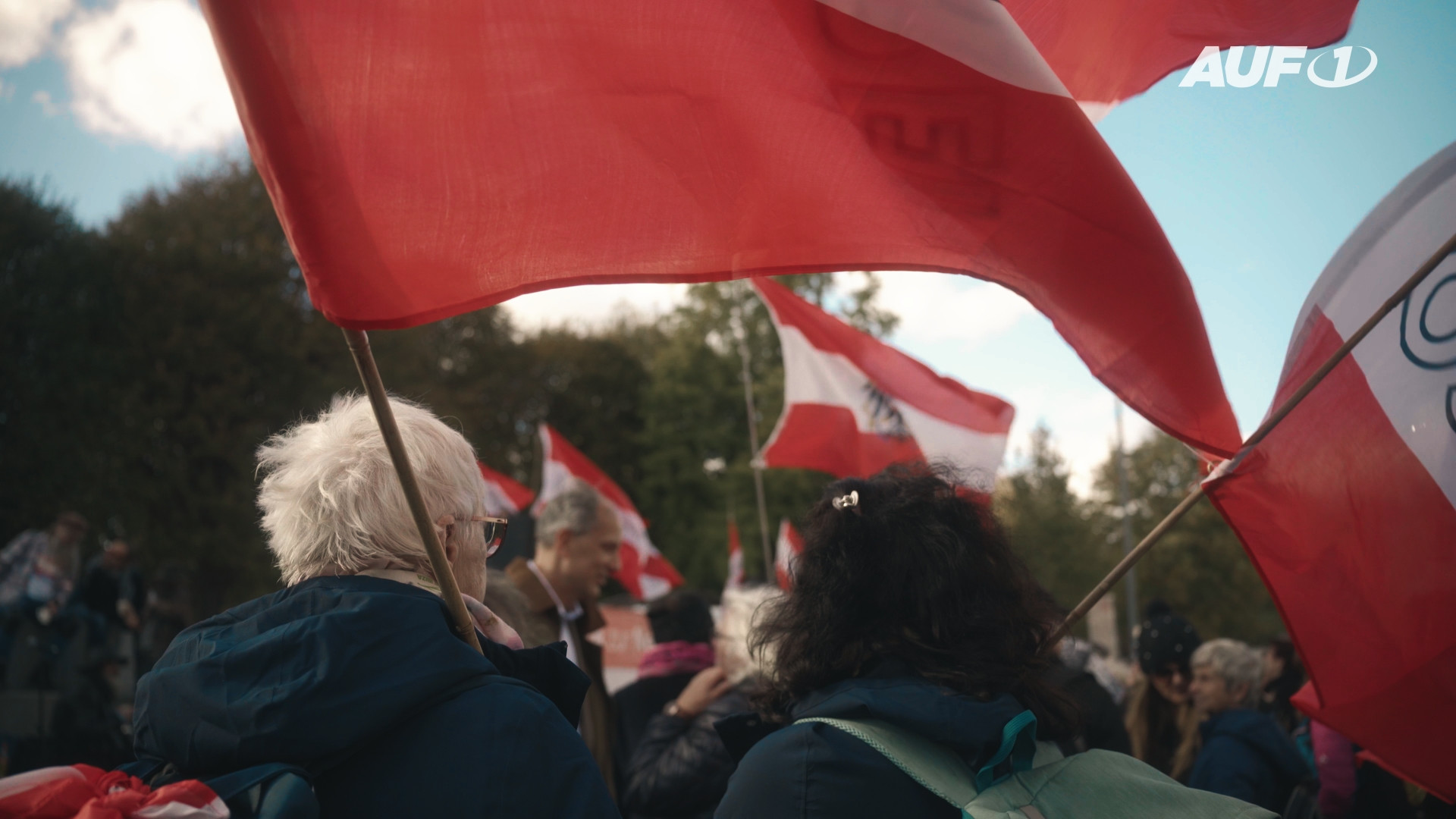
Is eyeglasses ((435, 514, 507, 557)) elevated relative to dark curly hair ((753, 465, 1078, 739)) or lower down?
elevated

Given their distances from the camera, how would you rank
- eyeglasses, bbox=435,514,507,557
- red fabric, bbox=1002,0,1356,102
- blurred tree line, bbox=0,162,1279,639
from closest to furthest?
eyeglasses, bbox=435,514,507,557 < red fabric, bbox=1002,0,1356,102 < blurred tree line, bbox=0,162,1279,639

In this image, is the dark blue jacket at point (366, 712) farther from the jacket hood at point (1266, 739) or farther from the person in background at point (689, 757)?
the jacket hood at point (1266, 739)

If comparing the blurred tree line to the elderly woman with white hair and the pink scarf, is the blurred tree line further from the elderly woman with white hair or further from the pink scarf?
the elderly woman with white hair

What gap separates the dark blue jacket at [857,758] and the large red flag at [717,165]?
3.02 feet

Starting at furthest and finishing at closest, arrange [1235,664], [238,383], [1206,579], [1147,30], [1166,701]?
1. [1206,579]
2. [238,383]
3. [1166,701]
4. [1235,664]
5. [1147,30]

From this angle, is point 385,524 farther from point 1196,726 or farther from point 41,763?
point 41,763

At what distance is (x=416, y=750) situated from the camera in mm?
1700

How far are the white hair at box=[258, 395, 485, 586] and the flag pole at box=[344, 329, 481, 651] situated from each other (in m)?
0.10

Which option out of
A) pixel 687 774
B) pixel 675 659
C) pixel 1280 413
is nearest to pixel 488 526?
pixel 1280 413

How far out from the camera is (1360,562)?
8.91 feet

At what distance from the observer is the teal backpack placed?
1.88m

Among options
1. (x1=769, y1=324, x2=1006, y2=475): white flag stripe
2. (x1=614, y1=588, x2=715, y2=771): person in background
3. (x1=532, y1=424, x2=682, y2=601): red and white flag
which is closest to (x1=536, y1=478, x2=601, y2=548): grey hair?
(x1=614, y1=588, x2=715, y2=771): person in background

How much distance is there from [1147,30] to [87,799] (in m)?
2.94

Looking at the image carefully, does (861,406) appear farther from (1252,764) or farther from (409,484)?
(409,484)
